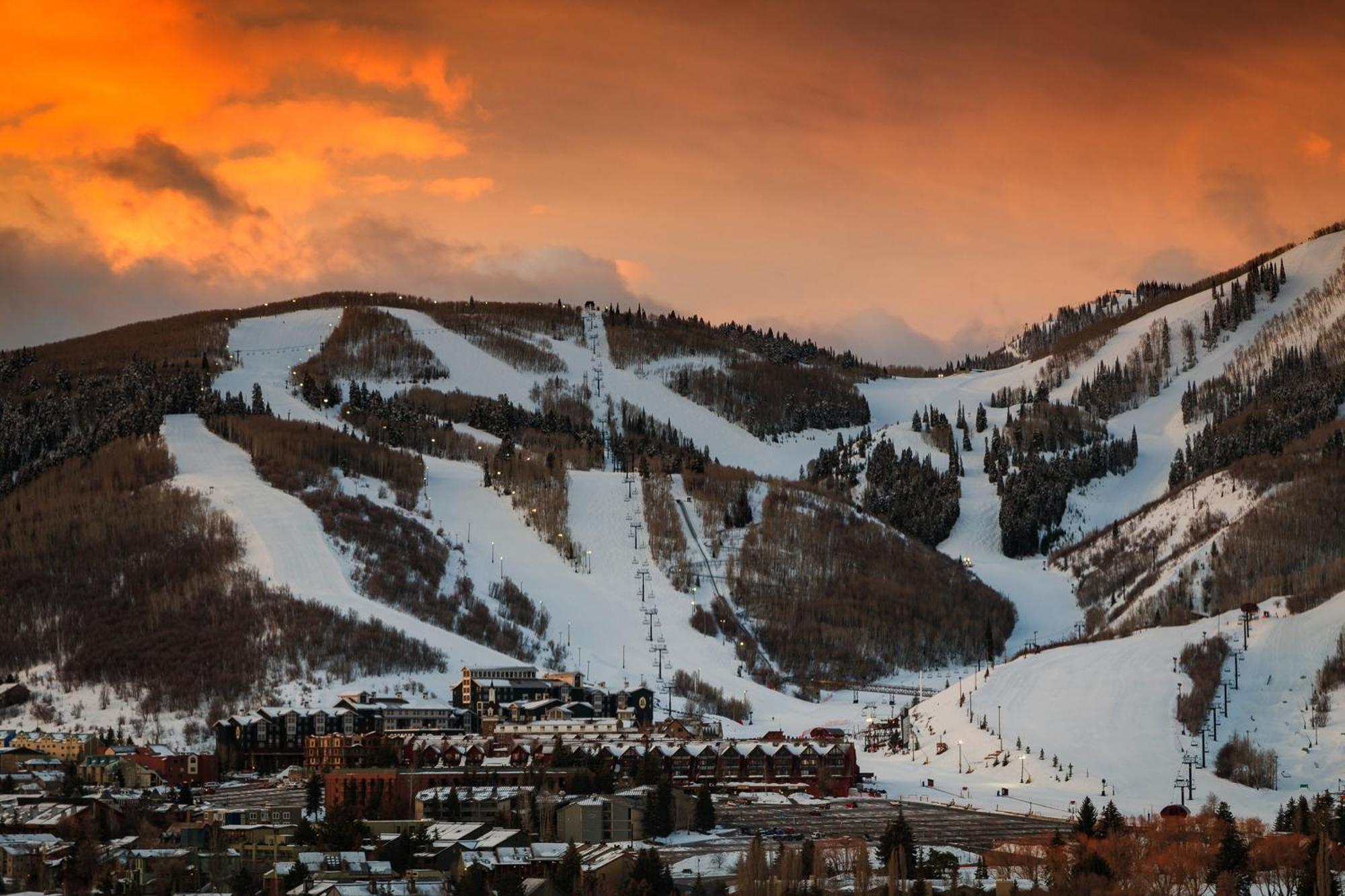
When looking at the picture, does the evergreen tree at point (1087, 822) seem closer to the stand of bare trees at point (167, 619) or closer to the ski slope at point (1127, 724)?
the ski slope at point (1127, 724)

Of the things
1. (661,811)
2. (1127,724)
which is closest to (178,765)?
(661,811)

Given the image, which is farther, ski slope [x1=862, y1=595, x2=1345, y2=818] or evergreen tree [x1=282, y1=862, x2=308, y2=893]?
ski slope [x1=862, y1=595, x2=1345, y2=818]

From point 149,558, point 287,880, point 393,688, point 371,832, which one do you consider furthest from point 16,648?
point 287,880

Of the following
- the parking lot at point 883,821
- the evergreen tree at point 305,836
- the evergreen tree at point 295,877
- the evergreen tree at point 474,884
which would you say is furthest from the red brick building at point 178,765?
the evergreen tree at point 474,884

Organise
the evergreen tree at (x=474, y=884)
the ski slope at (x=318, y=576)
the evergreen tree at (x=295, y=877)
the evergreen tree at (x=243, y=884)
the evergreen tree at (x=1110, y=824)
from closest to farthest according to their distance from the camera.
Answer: the evergreen tree at (x=474, y=884), the evergreen tree at (x=243, y=884), the evergreen tree at (x=295, y=877), the evergreen tree at (x=1110, y=824), the ski slope at (x=318, y=576)

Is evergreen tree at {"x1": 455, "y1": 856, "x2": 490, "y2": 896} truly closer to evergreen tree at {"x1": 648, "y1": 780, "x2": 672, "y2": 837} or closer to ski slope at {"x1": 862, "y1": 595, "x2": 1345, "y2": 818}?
evergreen tree at {"x1": 648, "y1": 780, "x2": 672, "y2": 837}

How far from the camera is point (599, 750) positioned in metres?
138

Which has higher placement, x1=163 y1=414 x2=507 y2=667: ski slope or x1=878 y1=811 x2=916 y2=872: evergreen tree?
x1=163 y1=414 x2=507 y2=667: ski slope

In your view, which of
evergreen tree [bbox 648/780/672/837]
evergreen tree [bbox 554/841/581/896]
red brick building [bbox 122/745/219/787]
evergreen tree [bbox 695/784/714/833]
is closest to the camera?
evergreen tree [bbox 554/841/581/896]

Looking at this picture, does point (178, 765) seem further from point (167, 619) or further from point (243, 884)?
point (243, 884)

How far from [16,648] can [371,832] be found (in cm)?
7702

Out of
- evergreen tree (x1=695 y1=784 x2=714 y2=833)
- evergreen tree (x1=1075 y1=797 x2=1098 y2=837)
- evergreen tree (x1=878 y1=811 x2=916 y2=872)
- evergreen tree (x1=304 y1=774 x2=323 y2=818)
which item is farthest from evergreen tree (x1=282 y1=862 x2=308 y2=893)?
evergreen tree (x1=1075 y1=797 x2=1098 y2=837)

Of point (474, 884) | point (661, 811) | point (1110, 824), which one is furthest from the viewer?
point (661, 811)

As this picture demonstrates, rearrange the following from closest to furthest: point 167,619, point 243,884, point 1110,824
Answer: point 243,884
point 1110,824
point 167,619
